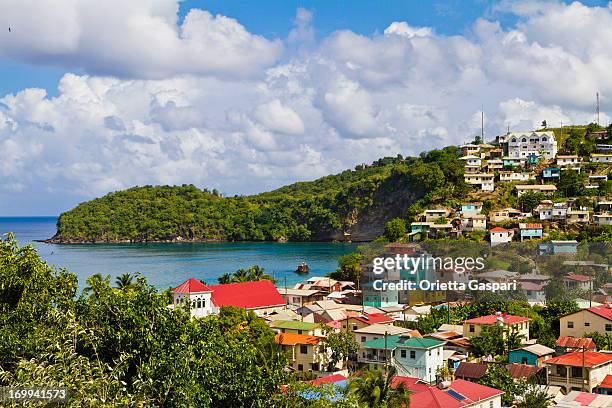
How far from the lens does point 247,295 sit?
108 ft

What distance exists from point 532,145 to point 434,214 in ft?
54.0

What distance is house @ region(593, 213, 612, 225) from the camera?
2227 inches

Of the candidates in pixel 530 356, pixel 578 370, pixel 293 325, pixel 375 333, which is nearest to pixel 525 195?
pixel 293 325

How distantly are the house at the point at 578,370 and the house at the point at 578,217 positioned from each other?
40.4m

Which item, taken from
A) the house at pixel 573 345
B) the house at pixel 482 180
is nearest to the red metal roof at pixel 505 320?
the house at pixel 573 345

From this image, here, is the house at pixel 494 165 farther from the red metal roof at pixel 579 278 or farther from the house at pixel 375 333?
the house at pixel 375 333

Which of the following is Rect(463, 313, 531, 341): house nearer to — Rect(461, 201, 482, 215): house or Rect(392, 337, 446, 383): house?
Rect(392, 337, 446, 383): house

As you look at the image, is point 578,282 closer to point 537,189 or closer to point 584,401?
point 584,401

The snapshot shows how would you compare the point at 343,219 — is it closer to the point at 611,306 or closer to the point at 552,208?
the point at 552,208

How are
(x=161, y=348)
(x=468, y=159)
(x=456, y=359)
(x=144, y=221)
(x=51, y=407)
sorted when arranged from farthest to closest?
1. (x=144, y=221)
2. (x=468, y=159)
3. (x=456, y=359)
4. (x=161, y=348)
5. (x=51, y=407)

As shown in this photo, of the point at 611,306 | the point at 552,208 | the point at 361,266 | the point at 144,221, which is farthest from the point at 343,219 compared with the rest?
the point at 611,306

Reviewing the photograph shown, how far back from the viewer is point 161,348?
10766 millimetres

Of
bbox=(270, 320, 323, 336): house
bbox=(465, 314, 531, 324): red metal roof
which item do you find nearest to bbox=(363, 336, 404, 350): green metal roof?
bbox=(270, 320, 323, 336): house

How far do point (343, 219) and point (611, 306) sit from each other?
2905 inches
